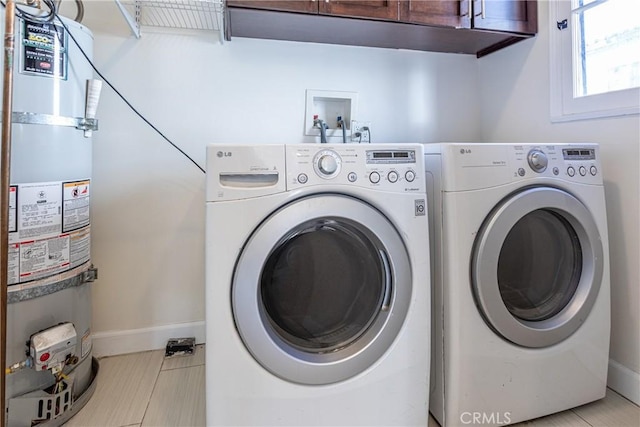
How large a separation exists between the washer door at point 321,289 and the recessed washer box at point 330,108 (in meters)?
0.90

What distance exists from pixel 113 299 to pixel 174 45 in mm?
1224

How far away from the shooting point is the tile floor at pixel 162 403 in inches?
46.6

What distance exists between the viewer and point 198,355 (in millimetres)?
1604

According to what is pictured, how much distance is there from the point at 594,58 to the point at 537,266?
38.1 inches

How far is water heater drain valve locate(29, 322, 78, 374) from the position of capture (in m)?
1.08

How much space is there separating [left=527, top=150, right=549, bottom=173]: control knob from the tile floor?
34.6 inches

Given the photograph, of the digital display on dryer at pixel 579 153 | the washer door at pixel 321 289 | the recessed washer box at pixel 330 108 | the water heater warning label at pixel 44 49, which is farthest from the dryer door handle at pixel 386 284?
the water heater warning label at pixel 44 49

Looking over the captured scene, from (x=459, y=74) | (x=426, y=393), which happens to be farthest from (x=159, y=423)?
(x=459, y=74)

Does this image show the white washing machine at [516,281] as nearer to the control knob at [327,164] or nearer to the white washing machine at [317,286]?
the white washing machine at [317,286]

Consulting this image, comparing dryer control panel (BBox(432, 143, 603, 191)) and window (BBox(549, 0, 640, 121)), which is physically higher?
window (BBox(549, 0, 640, 121))

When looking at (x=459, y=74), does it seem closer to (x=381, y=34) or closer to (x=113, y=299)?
(x=381, y=34)

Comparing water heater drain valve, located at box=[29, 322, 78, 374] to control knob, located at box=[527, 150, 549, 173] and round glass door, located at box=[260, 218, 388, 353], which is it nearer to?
round glass door, located at box=[260, 218, 388, 353]

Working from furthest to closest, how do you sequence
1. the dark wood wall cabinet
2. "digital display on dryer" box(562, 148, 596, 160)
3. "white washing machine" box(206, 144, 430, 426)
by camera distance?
the dark wood wall cabinet < "digital display on dryer" box(562, 148, 596, 160) < "white washing machine" box(206, 144, 430, 426)

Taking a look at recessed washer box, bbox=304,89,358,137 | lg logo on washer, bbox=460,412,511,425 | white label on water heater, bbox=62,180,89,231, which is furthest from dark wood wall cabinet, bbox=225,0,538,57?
lg logo on washer, bbox=460,412,511,425
